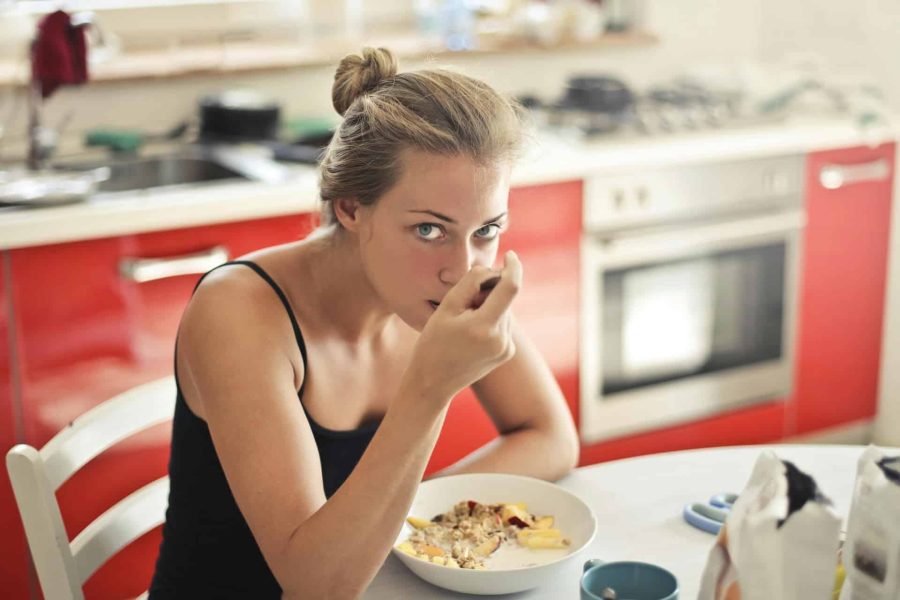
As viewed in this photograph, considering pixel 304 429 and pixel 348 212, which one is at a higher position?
pixel 348 212

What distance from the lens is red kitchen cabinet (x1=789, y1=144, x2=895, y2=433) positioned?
2.90 meters

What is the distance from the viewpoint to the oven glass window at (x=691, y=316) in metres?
2.71

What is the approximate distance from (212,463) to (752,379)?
1911mm

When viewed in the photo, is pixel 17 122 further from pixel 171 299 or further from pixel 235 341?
pixel 235 341

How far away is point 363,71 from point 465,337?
42cm

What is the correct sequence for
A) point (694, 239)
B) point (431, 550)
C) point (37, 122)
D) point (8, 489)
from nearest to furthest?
point (431, 550), point (8, 489), point (37, 122), point (694, 239)

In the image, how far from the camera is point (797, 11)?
131 inches

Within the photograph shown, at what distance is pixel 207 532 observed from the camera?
134 cm

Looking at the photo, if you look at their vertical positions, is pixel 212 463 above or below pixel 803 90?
below

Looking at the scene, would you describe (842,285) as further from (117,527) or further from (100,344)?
(117,527)

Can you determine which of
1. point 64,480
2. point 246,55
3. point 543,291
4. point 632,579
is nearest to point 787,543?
point 632,579

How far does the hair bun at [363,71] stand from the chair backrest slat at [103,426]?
418 mm

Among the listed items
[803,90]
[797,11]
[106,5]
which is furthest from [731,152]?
[106,5]

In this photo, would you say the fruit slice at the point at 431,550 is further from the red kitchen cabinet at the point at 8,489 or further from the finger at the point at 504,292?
the red kitchen cabinet at the point at 8,489
